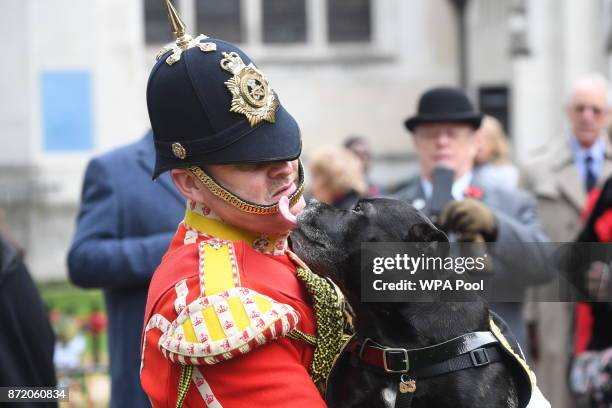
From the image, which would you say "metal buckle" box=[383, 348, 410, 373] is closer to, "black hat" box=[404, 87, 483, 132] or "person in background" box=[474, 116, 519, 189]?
"black hat" box=[404, 87, 483, 132]

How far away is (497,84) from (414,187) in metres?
13.9

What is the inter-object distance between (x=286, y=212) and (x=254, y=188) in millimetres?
97

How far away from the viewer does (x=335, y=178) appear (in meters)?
6.86

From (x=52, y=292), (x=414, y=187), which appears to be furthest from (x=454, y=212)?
(x=52, y=292)

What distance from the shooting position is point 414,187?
5812 mm

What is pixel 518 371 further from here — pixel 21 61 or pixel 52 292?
pixel 21 61

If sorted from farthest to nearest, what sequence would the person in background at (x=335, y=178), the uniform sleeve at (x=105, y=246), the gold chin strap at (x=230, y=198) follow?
the person in background at (x=335, y=178) < the uniform sleeve at (x=105, y=246) < the gold chin strap at (x=230, y=198)

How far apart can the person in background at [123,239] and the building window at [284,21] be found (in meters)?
15.6

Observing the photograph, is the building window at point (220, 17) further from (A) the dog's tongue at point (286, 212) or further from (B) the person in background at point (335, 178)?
(A) the dog's tongue at point (286, 212)

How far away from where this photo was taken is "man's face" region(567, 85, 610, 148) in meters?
7.52

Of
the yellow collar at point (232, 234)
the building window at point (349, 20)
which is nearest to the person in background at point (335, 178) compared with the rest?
the yellow collar at point (232, 234)

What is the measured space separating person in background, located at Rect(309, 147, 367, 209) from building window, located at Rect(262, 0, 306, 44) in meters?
13.5

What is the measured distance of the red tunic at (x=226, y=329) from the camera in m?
2.66

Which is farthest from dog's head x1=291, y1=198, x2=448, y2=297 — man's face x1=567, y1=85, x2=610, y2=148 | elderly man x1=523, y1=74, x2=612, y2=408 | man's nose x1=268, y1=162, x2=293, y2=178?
man's face x1=567, y1=85, x2=610, y2=148
